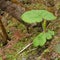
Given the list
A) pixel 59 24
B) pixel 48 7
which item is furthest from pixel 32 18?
pixel 48 7

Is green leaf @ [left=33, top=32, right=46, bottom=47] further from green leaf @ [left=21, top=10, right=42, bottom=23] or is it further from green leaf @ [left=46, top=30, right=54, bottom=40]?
green leaf @ [left=21, top=10, right=42, bottom=23]

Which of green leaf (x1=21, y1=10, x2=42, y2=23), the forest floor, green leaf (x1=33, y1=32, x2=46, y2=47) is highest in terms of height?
green leaf (x1=21, y1=10, x2=42, y2=23)

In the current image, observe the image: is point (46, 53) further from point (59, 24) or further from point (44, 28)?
point (59, 24)

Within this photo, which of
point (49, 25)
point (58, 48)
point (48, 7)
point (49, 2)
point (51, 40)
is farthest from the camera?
point (49, 2)

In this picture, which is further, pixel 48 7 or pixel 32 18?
pixel 48 7

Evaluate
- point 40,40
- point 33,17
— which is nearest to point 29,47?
point 40,40

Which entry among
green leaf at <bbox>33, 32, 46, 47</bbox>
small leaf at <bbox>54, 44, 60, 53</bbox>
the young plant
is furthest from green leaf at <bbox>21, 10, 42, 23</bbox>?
small leaf at <bbox>54, 44, 60, 53</bbox>

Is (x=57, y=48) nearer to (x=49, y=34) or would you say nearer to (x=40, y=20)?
(x=49, y=34)

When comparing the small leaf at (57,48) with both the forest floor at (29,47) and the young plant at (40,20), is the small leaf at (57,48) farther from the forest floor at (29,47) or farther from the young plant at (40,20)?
the young plant at (40,20)

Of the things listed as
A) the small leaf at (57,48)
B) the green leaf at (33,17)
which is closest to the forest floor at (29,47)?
the small leaf at (57,48)

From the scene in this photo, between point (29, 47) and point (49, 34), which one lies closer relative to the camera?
point (49, 34)

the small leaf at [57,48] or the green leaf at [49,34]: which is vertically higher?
the green leaf at [49,34]
